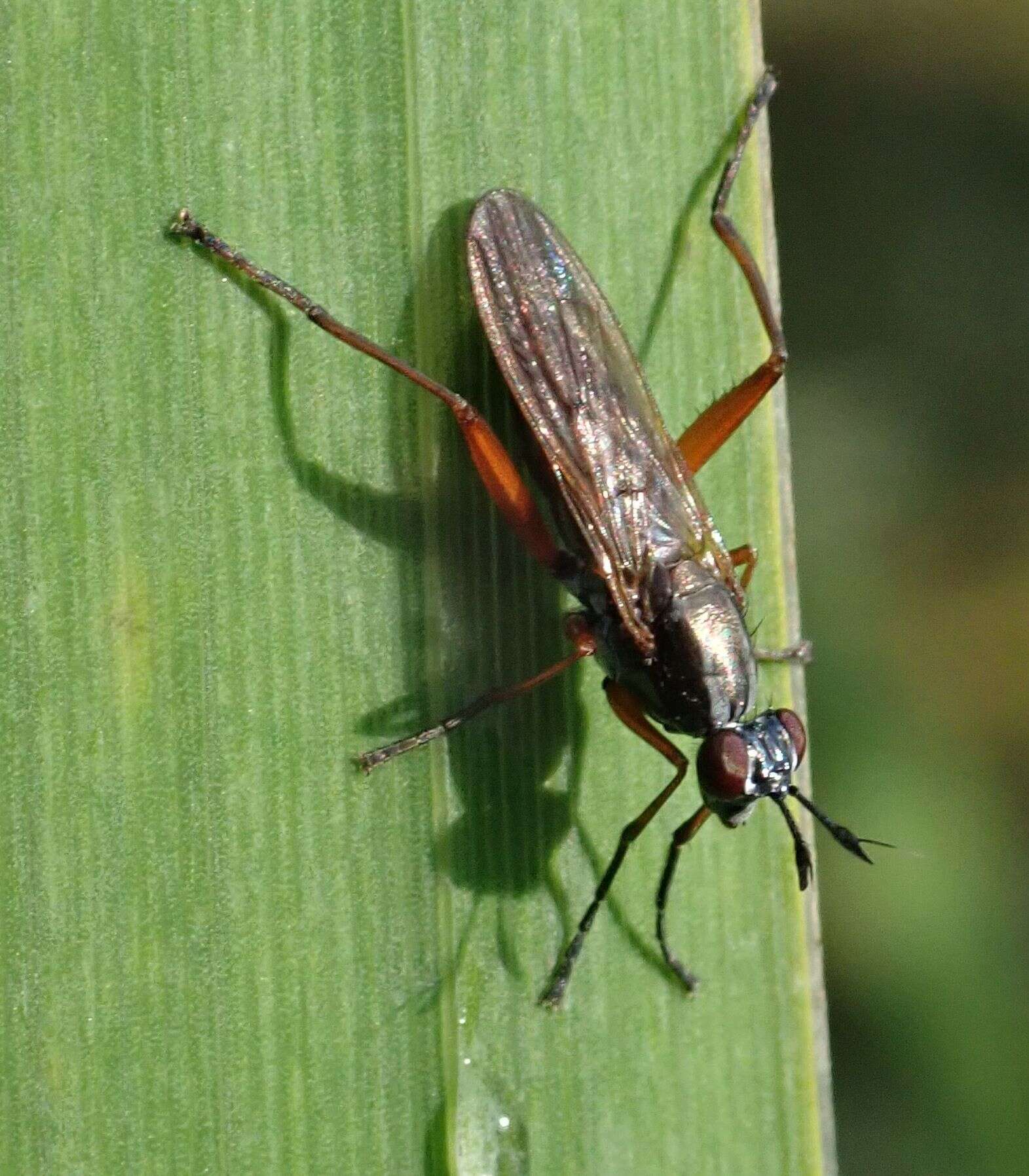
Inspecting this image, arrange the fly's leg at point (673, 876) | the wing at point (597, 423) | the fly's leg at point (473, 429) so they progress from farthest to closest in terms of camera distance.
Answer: the fly's leg at point (673, 876) → the wing at point (597, 423) → the fly's leg at point (473, 429)

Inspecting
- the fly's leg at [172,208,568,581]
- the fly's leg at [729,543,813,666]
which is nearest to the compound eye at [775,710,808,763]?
the fly's leg at [729,543,813,666]

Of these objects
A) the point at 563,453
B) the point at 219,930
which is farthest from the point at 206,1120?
the point at 563,453

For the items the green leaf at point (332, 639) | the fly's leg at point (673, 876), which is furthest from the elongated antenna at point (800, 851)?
the green leaf at point (332, 639)

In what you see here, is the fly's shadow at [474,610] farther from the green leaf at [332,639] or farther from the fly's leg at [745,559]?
the fly's leg at [745,559]

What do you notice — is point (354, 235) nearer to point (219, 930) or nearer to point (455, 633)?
point (455, 633)

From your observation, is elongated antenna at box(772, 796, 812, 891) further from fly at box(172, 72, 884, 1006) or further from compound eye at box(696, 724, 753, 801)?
compound eye at box(696, 724, 753, 801)

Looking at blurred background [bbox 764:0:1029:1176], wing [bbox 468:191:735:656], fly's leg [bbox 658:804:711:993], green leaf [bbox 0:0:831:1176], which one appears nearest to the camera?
green leaf [bbox 0:0:831:1176]
